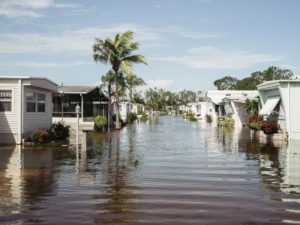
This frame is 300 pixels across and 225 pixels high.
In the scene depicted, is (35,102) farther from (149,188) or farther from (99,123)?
(149,188)

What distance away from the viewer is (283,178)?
13.4m

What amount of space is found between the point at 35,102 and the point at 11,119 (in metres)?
2.49

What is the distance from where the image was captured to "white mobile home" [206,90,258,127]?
167 feet

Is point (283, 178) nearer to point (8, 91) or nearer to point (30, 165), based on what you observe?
point (30, 165)

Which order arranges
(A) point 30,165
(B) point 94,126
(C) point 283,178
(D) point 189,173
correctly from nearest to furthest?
1. (C) point 283,178
2. (D) point 189,173
3. (A) point 30,165
4. (B) point 94,126

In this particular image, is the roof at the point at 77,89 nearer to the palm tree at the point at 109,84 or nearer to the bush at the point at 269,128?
the palm tree at the point at 109,84

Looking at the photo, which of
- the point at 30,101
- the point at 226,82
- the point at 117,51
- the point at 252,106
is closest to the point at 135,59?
the point at 117,51

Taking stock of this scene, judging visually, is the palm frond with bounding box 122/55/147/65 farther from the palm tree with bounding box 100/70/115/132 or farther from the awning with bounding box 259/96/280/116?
the awning with bounding box 259/96/280/116

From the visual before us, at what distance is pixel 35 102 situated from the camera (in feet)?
85.9

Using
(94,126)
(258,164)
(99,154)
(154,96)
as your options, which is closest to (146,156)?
(99,154)

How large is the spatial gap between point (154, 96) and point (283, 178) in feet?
416

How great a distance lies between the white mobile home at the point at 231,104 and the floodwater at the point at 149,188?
3105cm

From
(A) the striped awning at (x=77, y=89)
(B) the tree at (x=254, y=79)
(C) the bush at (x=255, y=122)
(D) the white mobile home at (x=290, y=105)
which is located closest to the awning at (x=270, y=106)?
(D) the white mobile home at (x=290, y=105)

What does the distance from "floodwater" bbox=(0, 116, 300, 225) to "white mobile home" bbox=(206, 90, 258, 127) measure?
31.0 metres
